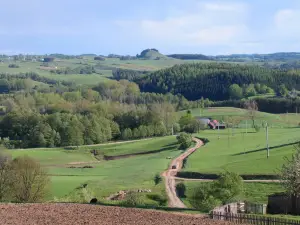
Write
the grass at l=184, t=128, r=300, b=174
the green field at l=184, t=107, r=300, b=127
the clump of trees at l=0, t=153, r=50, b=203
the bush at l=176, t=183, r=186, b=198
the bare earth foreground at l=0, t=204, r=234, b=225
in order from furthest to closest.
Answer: the green field at l=184, t=107, r=300, b=127 → the grass at l=184, t=128, r=300, b=174 → the bush at l=176, t=183, r=186, b=198 → the clump of trees at l=0, t=153, r=50, b=203 → the bare earth foreground at l=0, t=204, r=234, b=225

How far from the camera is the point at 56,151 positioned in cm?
9706

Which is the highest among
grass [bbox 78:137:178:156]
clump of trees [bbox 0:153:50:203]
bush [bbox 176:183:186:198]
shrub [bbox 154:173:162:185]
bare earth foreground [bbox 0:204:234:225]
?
bare earth foreground [bbox 0:204:234:225]

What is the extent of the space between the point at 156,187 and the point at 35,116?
7327cm

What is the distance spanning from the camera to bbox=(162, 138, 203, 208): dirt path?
44.8 metres

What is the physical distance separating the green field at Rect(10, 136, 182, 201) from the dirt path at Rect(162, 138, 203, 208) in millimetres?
1048

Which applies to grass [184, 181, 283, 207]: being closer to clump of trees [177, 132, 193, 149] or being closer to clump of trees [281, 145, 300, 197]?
clump of trees [281, 145, 300, 197]

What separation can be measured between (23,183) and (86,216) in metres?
20.7

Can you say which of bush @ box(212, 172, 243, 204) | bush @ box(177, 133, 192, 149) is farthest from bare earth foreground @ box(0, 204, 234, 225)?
bush @ box(177, 133, 192, 149)

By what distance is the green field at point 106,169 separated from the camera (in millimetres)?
52656

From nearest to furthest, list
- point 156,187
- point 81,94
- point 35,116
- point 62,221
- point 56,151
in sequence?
1. point 62,221
2. point 156,187
3. point 56,151
4. point 35,116
5. point 81,94

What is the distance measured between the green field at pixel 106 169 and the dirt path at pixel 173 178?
1048 mm

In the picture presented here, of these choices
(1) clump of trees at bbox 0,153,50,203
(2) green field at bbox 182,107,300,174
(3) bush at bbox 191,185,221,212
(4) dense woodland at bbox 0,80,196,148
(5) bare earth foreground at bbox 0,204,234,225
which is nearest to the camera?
(5) bare earth foreground at bbox 0,204,234,225

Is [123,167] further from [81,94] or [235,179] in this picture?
[81,94]

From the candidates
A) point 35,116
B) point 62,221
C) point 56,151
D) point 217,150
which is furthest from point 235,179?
point 35,116
